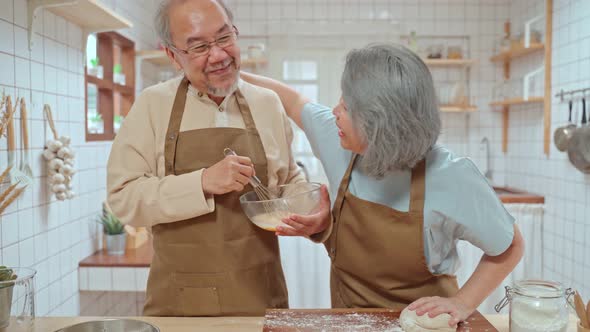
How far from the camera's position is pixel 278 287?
152cm

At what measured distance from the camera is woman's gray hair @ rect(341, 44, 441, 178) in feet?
3.92

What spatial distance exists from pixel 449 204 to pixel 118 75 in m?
2.42

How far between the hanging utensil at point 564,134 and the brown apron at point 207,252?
2154 mm

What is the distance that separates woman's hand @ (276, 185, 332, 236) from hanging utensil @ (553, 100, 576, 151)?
2065 millimetres

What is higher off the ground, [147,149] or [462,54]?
[462,54]

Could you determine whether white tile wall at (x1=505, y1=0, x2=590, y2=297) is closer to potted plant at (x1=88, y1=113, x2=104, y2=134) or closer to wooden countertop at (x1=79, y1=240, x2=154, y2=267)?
wooden countertop at (x1=79, y1=240, x2=154, y2=267)

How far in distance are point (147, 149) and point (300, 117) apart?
0.46 meters

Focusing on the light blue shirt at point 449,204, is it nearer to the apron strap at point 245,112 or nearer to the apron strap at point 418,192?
the apron strap at point 418,192

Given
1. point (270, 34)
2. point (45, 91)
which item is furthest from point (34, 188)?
point (270, 34)

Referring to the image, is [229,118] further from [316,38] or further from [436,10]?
[436,10]

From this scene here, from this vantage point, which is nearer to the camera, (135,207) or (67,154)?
(135,207)

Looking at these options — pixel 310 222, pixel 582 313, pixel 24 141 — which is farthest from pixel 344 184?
pixel 24 141

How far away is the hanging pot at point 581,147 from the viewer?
274 cm

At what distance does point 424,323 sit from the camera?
1155mm
